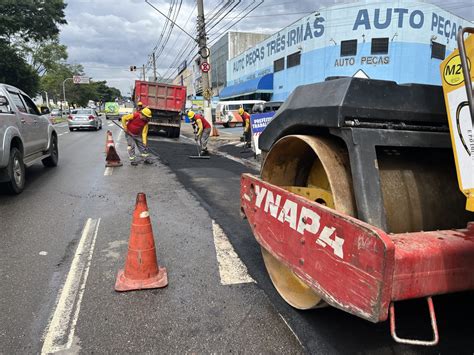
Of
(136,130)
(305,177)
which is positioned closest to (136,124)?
(136,130)

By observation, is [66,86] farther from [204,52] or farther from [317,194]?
[317,194]

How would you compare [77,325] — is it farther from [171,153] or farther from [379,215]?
[171,153]

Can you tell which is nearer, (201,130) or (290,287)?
(290,287)

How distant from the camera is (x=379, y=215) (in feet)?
6.97

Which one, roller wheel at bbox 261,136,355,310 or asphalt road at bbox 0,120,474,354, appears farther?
asphalt road at bbox 0,120,474,354

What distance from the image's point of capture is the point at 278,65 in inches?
1468

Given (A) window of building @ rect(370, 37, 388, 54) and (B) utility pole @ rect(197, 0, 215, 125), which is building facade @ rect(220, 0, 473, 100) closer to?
(A) window of building @ rect(370, 37, 388, 54)

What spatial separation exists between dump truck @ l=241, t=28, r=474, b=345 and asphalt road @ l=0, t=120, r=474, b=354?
0.35m

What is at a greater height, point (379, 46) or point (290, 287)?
point (379, 46)

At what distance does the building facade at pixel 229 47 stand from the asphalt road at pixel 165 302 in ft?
179

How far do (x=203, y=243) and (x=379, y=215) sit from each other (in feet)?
9.57

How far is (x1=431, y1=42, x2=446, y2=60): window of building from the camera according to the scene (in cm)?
3012

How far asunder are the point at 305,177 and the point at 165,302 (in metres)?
1.56

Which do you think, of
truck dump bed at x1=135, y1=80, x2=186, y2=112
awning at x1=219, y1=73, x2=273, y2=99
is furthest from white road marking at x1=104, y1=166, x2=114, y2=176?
awning at x1=219, y1=73, x2=273, y2=99
